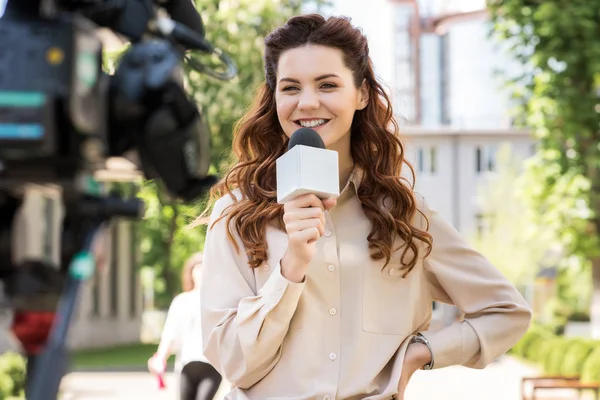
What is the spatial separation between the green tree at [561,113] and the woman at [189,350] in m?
10.9

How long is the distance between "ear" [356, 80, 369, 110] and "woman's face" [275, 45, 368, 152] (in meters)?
0.17

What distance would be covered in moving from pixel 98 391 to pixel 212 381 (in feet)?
41.3

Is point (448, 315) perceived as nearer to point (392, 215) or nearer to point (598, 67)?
point (598, 67)

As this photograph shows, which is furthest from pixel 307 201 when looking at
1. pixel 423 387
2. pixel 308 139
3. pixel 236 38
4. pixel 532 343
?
pixel 532 343

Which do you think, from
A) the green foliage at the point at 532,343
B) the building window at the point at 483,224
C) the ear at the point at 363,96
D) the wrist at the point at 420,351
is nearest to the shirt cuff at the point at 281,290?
the wrist at the point at 420,351

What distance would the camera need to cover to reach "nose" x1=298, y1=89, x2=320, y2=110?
11.1 feet

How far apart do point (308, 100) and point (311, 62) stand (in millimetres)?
134

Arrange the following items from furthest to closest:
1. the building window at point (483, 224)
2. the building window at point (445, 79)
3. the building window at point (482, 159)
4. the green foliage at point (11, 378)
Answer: the building window at point (445, 79)
the building window at point (482, 159)
the building window at point (483, 224)
the green foliage at point (11, 378)

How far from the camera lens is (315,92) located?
3402 millimetres

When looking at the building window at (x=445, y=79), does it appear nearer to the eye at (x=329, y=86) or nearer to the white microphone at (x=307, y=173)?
the eye at (x=329, y=86)

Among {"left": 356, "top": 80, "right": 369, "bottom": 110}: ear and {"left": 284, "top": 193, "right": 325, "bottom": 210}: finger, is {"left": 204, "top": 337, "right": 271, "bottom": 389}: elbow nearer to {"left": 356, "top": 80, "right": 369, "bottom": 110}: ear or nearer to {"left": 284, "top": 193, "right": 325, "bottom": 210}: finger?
{"left": 284, "top": 193, "right": 325, "bottom": 210}: finger

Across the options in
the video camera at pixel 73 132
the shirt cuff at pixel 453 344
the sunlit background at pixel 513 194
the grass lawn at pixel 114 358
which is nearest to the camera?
the video camera at pixel 73 132

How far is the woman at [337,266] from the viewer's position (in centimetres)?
326

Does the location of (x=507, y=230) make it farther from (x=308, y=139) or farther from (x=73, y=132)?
(x=73, y=132)
